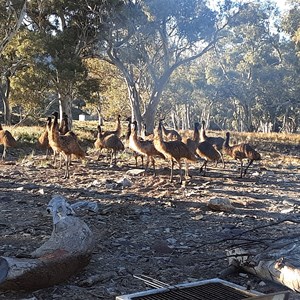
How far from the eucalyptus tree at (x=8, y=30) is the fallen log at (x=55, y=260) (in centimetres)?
1713

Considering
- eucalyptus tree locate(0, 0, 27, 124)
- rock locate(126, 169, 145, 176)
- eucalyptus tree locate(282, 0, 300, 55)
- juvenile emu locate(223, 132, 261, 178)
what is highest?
eucalyptus tree locate(282, 0, 300, 55)

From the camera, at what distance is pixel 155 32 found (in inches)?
1149

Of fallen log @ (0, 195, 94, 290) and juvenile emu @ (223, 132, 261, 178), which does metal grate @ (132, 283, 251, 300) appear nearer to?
fallen log @ (0, 195, 94, 290)

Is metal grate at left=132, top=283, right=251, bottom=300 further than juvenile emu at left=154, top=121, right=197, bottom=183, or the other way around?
juvenile emu at left=154, top=121, right=197, bottom=183

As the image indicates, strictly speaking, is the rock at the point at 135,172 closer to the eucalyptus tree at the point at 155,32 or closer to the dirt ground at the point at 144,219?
the dirt ground at the point at 144,219

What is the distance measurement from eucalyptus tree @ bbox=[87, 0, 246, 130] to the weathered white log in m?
21.8

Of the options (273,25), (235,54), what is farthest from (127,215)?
(235,54)

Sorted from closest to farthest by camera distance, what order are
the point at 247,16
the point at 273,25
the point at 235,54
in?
the point at 247,16 → the point at 273,25 → the point at 235,54

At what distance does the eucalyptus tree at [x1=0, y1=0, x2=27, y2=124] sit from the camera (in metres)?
21.8

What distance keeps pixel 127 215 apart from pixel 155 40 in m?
24.4

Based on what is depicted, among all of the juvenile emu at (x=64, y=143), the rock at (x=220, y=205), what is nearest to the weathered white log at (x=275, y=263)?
the rock at (x=220, y=205)

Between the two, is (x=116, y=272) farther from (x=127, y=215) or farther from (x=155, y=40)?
(x=155, y=40)

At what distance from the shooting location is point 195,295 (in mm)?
4152

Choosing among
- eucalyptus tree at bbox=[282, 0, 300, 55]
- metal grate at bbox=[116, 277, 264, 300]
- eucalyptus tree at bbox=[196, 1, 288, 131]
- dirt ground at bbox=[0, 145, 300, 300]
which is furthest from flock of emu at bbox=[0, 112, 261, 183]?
eucalyptus tree at bbox=[196, 1, 288, 131]
